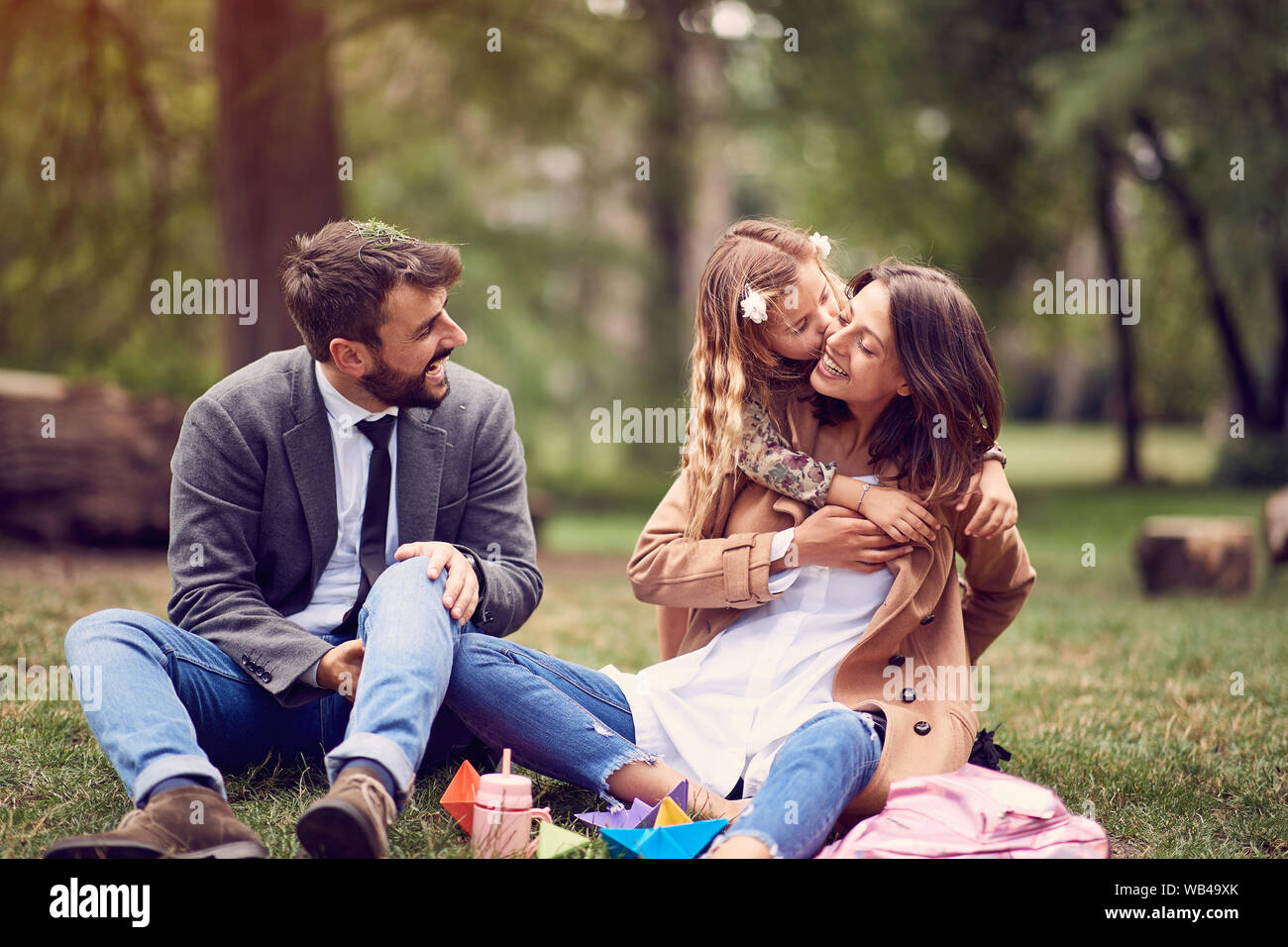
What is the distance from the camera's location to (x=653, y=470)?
49.8 ft

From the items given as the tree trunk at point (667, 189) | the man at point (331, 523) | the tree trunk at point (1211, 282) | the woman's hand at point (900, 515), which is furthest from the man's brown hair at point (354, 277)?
the tree trunk at point (1211, 282)

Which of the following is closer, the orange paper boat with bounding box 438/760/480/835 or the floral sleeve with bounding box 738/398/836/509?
the orange paper boat with bounding box 438/760/480/835

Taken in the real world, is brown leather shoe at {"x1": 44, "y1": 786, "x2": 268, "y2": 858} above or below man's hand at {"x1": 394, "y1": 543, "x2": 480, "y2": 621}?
below

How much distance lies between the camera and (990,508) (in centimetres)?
272

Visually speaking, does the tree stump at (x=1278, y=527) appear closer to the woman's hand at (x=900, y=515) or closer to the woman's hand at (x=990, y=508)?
the woman's hand at (x=990, y=508)

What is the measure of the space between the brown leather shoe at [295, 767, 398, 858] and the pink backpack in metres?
0.90

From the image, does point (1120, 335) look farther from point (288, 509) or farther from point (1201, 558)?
point (288, 509)

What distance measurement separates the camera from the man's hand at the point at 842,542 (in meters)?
2.72

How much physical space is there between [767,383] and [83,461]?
5548mm

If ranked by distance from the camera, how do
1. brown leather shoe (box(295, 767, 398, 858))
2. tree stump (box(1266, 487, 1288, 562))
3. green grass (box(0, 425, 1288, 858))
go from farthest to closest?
tree stump (box(1266, 487, 1288, 562)) → green grass (box(0, 425, 1288, 858)) → brown leather shoe (box(295, 767, 398, 858))

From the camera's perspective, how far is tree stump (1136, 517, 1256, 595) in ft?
23.1

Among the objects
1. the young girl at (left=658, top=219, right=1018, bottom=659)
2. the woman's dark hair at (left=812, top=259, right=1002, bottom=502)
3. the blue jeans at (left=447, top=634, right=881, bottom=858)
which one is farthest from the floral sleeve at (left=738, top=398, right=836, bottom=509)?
the blue jeans at (left=447, top=634, right=881, bottom=858)

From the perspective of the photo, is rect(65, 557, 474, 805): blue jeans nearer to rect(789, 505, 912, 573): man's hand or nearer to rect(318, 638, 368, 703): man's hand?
rect(318, 638, 368, 703): man's hand

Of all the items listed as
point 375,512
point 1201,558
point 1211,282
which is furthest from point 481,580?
point 1211,282
